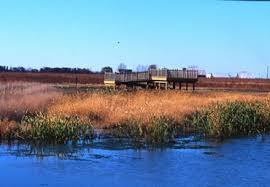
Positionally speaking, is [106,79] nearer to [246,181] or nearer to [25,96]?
[25,96]

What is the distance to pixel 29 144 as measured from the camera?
20688 mm

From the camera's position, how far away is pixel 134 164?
1755cm

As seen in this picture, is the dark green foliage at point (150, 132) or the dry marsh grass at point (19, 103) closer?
the dark green foliage at point (150, 132)

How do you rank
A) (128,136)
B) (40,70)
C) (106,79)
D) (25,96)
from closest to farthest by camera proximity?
(128,136), (25,96), (106,79), (40,70)

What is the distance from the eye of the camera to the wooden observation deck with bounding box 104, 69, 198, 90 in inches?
2318

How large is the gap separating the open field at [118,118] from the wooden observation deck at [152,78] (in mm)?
22848

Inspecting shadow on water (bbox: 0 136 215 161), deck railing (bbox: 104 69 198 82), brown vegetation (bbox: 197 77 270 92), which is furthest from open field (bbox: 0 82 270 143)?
brown vegetation (bbox: 197 77 270 92)

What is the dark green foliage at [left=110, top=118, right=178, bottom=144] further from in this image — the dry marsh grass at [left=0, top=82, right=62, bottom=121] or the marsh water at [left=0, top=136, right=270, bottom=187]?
the dry marsh grass at [left=0, top=82, right=62, bottom=121]

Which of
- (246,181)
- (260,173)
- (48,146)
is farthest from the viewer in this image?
(48,146)

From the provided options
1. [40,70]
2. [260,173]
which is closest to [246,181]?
[260,173]

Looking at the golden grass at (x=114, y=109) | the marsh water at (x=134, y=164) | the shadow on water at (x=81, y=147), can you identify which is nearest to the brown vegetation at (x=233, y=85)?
the golden grass at (x=114, y=109)

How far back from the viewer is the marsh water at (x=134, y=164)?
49.5ft

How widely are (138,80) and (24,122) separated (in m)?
38.9

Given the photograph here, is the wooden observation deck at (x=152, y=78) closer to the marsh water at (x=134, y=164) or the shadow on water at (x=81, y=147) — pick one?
the shadow on water at (x=81, y=147)
